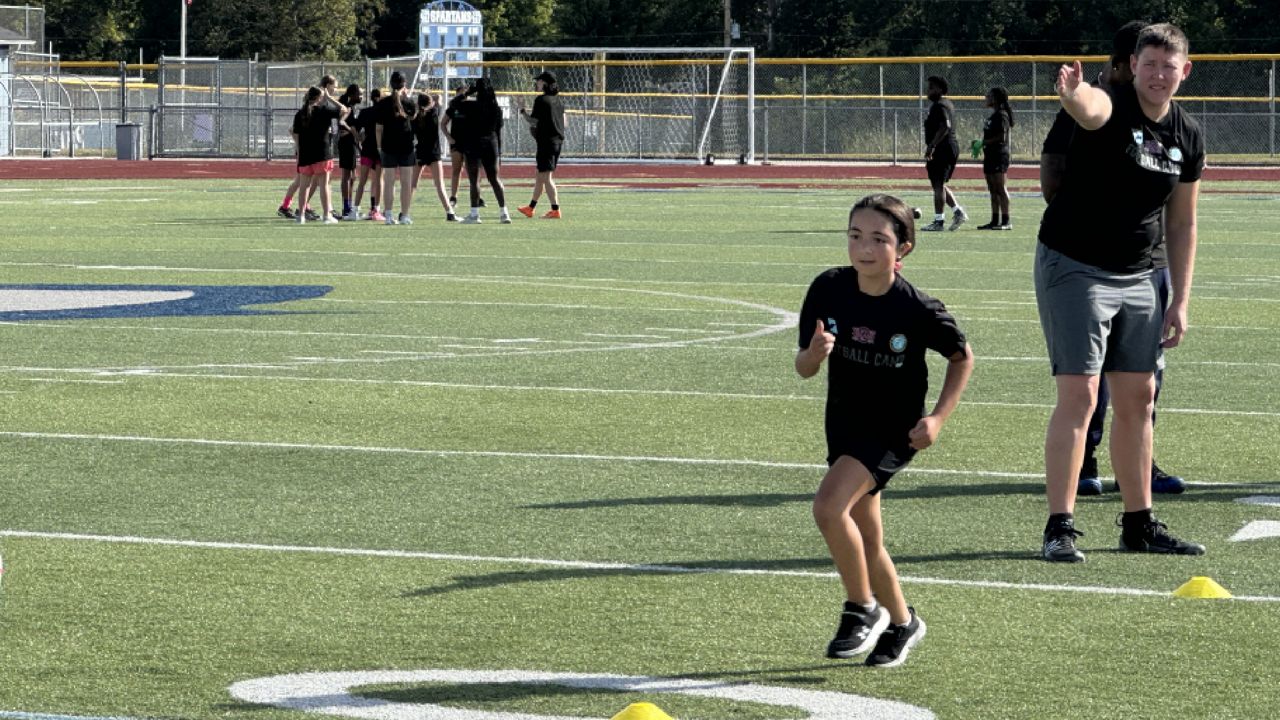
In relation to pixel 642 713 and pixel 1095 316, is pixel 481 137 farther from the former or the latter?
pixel 642 713

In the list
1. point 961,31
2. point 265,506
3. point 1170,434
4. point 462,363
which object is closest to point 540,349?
point 462,363

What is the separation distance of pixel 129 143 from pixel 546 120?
2789cm

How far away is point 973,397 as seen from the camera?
12781mm

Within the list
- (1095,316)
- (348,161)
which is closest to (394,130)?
(348,161)

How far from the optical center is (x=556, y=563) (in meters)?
7.95

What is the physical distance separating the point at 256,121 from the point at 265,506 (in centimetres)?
5298

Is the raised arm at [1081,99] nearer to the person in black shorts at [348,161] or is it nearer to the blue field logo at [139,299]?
the blue field logo at [139,299]

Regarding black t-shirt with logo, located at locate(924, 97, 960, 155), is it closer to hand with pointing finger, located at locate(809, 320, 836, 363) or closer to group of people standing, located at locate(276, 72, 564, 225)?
group of people standing, located at locate(276, 72, 564, 225)

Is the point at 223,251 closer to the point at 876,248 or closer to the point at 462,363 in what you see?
the point at 462,363

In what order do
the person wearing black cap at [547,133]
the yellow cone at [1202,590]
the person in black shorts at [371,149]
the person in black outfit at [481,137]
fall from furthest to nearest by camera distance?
1. the person wearing black cap at [547,133]
2. the person in black shorts at [371,149]
3. the person in black outfit at [481,137]
4. the yellow cone at [1202,590]

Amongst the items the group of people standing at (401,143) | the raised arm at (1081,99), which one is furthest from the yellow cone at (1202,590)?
the group of people standing at (401,143)

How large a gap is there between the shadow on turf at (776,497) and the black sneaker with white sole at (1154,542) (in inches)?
49.0

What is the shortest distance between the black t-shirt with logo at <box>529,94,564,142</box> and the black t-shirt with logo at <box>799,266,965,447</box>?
24316 mm

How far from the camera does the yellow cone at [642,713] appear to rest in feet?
18.1
